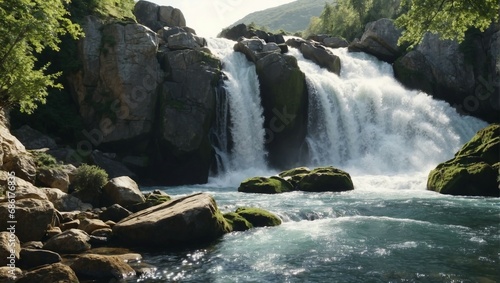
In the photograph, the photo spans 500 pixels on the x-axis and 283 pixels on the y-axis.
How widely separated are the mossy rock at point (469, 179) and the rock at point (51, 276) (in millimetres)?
22208

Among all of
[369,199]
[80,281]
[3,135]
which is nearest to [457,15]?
[369,199]

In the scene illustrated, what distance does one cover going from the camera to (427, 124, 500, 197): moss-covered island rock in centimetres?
2484

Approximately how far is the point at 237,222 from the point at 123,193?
5412mm

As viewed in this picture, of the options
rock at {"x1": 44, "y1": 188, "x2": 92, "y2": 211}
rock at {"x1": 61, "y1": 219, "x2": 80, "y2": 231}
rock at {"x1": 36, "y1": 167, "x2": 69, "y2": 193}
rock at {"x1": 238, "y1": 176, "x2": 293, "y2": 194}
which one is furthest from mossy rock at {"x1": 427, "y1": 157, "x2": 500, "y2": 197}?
rock at {"x1": 36, "y1": 167, "x2": 69, "y2": 193}

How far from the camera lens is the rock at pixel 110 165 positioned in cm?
2962

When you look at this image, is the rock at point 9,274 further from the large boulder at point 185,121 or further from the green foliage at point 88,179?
the large boulder at point 185,121

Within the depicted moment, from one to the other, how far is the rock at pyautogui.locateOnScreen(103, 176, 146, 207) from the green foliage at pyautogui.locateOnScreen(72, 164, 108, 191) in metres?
0.48

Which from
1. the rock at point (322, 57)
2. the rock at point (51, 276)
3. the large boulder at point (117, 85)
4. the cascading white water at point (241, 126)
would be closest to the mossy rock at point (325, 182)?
the cascading white water at point (241, 126)

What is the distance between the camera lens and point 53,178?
19.7m

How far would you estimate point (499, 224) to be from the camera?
55.6ft

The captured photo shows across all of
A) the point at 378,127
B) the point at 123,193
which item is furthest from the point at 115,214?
the point at 378,127

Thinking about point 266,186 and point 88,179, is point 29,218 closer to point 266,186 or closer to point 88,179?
point 88,179

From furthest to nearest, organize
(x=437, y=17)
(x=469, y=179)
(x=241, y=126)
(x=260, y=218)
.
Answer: (x=241, y=126)
(x=469, y=179)
(x=260, y=218)
(x=437, y=17)

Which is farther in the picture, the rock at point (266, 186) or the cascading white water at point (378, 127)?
the cascading white water at point (378, 127)
